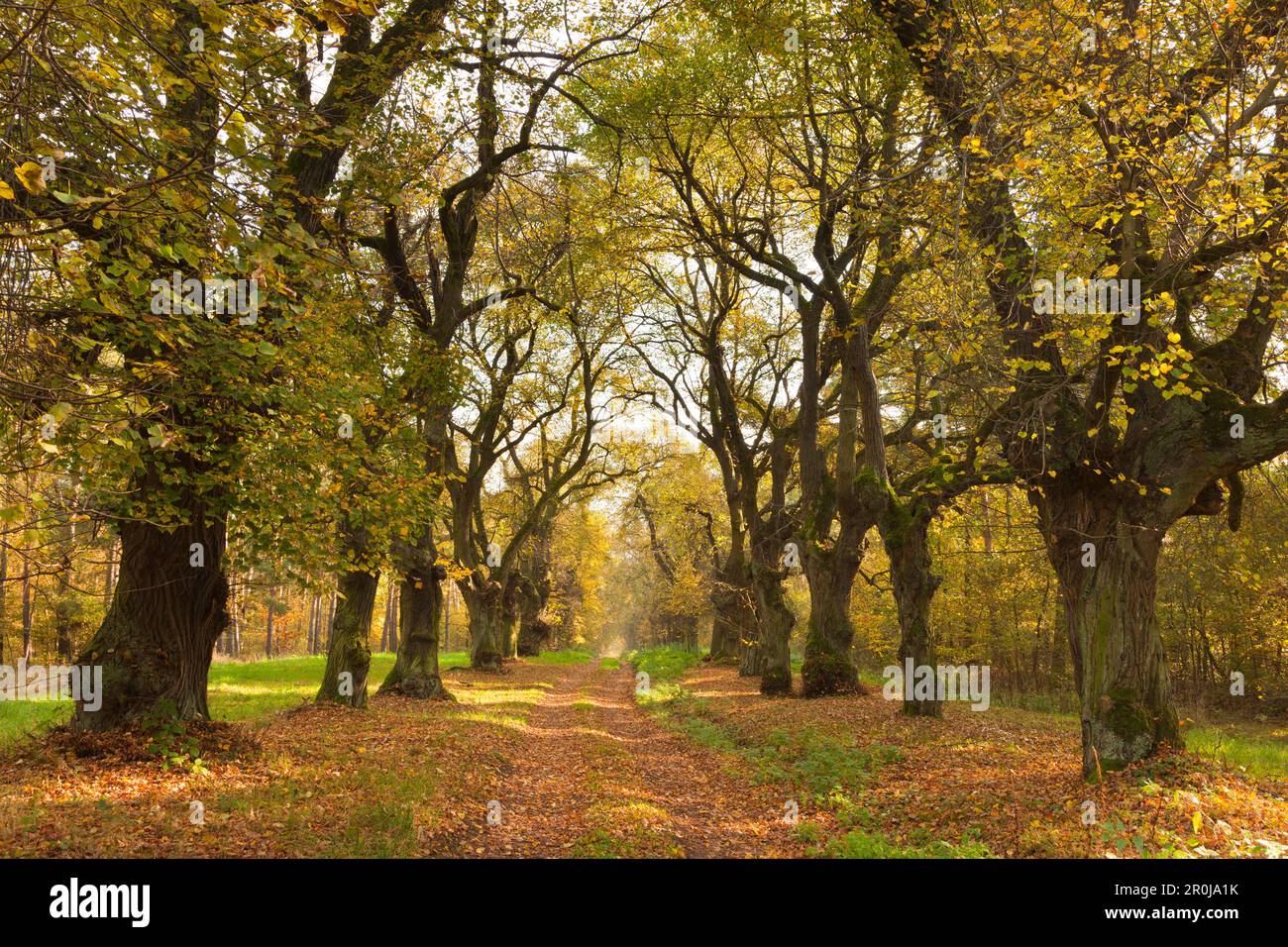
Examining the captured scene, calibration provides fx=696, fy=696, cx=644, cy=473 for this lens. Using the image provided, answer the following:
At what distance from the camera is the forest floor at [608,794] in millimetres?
6250

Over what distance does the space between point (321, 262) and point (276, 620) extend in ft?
207

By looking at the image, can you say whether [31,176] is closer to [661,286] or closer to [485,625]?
[661,286]

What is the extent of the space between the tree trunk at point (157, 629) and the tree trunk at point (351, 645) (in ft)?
17.6

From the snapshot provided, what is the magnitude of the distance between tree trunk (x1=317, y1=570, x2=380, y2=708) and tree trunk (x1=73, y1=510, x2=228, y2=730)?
5361mm

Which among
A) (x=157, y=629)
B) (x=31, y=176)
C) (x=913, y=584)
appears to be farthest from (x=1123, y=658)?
(x=157, y=629)

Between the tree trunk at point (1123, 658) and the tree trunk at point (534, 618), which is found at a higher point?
the tree trunk at point (1123, 658)

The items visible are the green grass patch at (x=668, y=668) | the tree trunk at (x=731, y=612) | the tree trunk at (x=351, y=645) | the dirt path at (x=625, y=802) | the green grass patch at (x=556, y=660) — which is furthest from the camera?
the green grass patch at (x=556, y=660)

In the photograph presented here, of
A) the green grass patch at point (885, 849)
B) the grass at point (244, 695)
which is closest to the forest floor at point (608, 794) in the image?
the green grass patch at point (885, 849)

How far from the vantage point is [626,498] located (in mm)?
40750

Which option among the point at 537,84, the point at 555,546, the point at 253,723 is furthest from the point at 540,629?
the point at 537,84

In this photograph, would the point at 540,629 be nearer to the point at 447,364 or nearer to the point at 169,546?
the point at 447,364

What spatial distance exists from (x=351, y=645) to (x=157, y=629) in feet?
21.0

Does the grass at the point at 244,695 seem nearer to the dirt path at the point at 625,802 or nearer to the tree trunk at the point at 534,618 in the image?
the dirt path at the point at 625,802

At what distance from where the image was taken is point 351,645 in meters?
14.7
